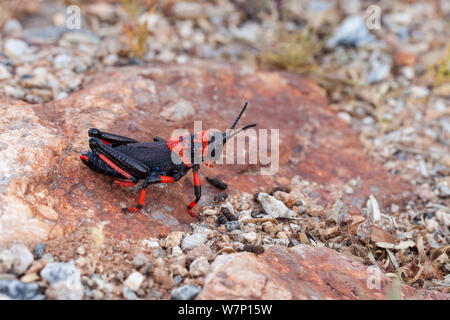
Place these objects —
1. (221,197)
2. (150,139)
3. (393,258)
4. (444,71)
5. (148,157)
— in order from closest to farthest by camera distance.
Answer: (148,157), (393,258), (221,197), (150,139), (444,71)

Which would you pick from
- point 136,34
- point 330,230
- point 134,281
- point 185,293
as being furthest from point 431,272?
point 136,34

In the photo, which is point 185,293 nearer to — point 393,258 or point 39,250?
point 39,250

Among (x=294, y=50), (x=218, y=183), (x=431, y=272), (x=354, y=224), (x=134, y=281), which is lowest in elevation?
(x=431, y=272)

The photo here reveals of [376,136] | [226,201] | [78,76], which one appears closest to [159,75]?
[78,76]

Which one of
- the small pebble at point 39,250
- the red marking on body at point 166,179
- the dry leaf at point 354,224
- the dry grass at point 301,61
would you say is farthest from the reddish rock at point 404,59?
the small pebble at point 39,250

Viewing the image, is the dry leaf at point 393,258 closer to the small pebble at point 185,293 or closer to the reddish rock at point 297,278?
the reddish rock at point 297,278

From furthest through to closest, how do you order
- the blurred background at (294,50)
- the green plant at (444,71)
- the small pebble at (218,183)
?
the green plant at (444,71) < the blurred background at (294,50) < the small pebble at (218,183)
